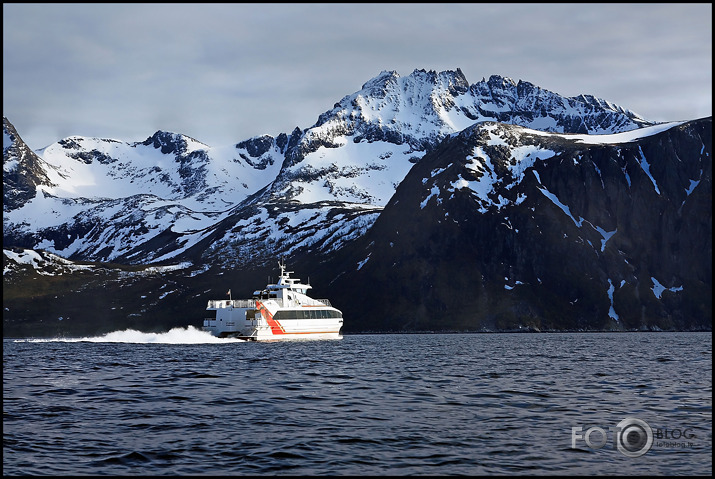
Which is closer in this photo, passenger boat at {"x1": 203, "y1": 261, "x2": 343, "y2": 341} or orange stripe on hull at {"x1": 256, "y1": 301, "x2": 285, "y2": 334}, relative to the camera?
orange stripe on hull at {"x1": 256, "y1": 301, "x2": 285, "y2": 334}

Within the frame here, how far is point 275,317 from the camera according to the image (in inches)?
6078

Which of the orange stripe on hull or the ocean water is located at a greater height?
the orange stripe on hull

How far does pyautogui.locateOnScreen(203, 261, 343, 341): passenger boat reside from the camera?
152 metres

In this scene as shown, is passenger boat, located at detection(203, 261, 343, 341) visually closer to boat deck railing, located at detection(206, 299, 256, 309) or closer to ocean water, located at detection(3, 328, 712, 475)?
boat deck railing, located at detection(206, 299, 256, 309)

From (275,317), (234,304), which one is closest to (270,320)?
(275,317)

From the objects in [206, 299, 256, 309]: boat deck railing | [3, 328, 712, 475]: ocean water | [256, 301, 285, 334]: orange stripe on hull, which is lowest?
[3, 328, 712, 475]: ocean water

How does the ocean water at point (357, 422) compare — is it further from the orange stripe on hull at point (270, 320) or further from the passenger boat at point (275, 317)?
the passenger boat at point (275, 317)

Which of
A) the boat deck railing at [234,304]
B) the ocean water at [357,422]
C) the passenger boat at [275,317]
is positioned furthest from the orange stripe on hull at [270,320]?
the ocean water at [357,422]

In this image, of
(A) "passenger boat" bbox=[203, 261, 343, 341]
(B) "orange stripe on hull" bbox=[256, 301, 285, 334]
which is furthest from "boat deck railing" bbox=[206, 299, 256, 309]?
(B) "orange stripe on hull" bbox=[256, 301, 285, 334]

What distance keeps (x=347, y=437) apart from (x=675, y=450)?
14810 mm

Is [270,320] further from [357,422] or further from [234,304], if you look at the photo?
[357,422]

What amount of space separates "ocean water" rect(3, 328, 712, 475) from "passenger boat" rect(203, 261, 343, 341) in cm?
7357

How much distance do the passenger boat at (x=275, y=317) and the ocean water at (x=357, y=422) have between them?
73569mm

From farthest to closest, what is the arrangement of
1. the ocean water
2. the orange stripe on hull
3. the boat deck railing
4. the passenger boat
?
1. the boat deck railing
2. the passenger boat
3. the orange stripe on hull
4. the ocean water
